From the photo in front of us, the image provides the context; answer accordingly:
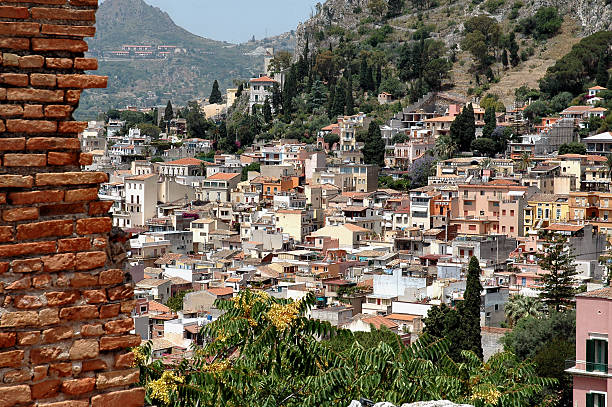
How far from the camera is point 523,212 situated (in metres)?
41.1

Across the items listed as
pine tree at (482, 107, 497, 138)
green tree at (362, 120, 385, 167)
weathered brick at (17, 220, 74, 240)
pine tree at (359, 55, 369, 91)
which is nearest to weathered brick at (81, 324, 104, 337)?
weathered brick at (17, 220, 74, 240)

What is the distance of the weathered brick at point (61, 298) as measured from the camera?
3.38 meters

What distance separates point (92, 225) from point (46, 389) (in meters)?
0.56

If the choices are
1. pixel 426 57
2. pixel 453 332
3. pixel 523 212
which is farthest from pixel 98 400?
pixel 426 57

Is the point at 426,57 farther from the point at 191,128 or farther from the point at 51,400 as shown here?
the point at 51,400

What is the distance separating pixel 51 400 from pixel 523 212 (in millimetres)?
38891

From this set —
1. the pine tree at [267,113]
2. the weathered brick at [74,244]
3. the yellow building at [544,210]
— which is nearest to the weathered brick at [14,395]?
the weathered brick at [74,244]

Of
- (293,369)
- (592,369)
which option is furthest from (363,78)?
(293,369)

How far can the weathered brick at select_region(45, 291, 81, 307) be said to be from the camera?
11.1 feet

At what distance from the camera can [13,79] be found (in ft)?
11.0

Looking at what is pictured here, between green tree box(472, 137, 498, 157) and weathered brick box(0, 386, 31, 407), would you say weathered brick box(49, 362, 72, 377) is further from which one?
green tree box(472, 137, 498, 157)

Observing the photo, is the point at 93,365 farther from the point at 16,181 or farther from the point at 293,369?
the point at 293,369

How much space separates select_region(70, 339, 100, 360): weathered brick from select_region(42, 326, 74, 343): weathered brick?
4 cm

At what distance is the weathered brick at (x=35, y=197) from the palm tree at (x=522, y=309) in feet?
82.2
